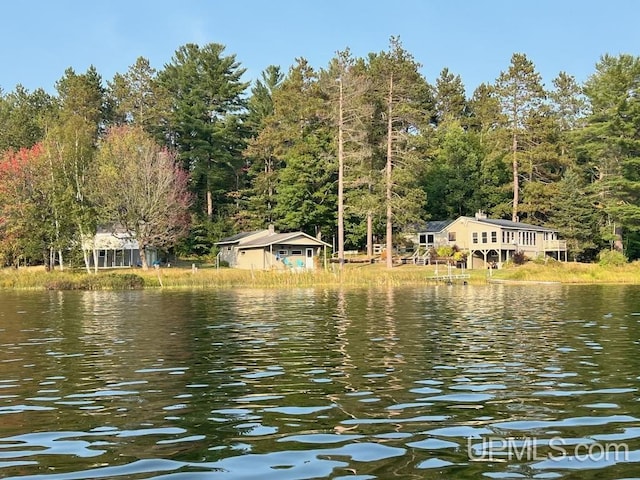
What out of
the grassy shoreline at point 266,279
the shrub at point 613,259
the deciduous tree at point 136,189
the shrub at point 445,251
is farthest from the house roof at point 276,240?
the shrub at point 613,259

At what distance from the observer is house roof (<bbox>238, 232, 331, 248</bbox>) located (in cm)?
6494

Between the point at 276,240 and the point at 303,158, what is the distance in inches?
451

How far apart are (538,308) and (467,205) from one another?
56088 millimetres

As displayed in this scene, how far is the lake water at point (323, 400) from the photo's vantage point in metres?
6.94

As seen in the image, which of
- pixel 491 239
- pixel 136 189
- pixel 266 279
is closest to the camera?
pixel 266 279

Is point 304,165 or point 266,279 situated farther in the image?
point 304,165

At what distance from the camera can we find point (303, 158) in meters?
71.9

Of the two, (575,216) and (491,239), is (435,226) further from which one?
(575,216)

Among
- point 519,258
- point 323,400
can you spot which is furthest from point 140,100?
point 323,400

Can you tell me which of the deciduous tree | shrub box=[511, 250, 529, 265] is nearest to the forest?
the deciduous tree

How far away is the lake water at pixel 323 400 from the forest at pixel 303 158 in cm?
4227

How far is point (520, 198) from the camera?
8344 centimetres

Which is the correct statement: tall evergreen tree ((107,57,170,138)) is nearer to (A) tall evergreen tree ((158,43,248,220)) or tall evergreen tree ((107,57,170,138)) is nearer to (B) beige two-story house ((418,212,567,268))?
(A) tall evergreen tree ((158,43,248,220))

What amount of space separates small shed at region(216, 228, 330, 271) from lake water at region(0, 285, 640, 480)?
140ft
